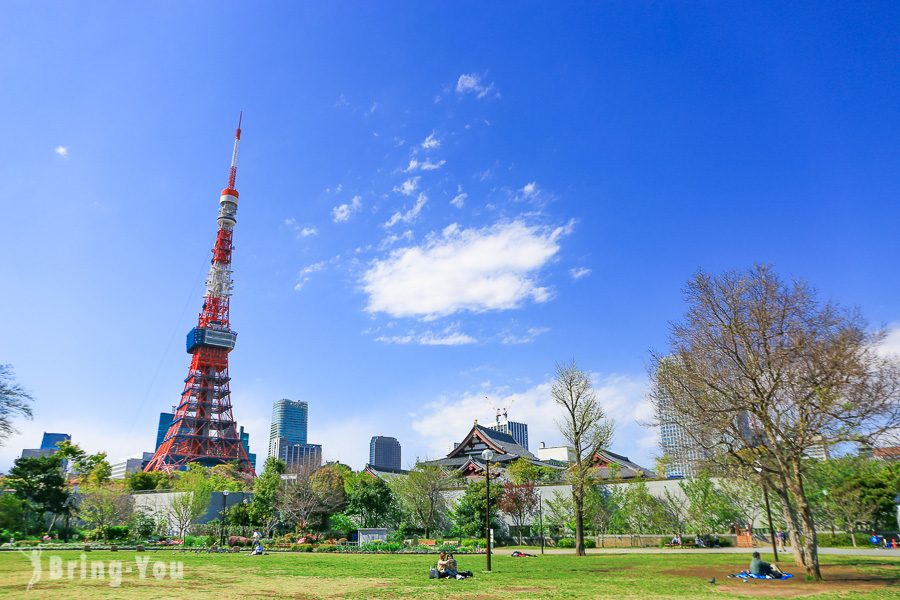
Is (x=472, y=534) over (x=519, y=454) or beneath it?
beneath

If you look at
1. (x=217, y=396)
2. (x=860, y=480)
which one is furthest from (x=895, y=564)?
(x=217, y=396)

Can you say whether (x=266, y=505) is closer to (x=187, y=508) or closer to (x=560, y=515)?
(x=187, y=508)

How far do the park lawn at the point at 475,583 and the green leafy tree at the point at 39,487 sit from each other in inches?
880

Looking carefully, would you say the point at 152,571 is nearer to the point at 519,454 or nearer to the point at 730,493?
the point at 730,493

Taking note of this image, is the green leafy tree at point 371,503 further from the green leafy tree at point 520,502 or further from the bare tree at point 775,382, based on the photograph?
the bare tree at point 775,382

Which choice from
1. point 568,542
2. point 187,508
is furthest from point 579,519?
point 187,508

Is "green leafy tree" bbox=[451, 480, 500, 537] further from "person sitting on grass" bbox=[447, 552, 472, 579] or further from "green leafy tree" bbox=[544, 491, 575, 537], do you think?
"person sitting on grass" bbox=[447, 552, 472, 579]

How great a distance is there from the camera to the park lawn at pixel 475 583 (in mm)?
14289

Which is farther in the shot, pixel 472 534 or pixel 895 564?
pixel 472 534

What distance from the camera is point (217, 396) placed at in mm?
95188

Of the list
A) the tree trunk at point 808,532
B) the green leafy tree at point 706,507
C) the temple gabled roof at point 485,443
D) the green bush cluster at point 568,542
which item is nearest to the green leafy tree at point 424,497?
the green bush cluster at point 568,542

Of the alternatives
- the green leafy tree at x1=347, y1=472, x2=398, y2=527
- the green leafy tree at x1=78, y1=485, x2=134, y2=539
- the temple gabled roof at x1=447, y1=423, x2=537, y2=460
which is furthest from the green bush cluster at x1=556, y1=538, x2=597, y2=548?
the green leafy tree at x1=78, y1=485, x2=134, y2=539

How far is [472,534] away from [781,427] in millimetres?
29142

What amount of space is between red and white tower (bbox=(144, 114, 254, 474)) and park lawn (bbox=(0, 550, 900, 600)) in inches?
2769
